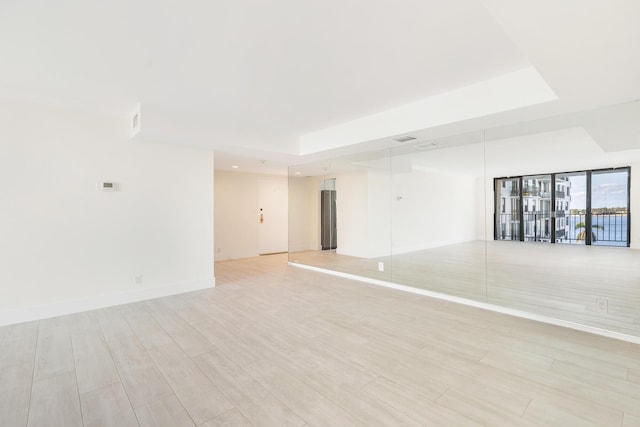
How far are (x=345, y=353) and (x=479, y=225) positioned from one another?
2877mm

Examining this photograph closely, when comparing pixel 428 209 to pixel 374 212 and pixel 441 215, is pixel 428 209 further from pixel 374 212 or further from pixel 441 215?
pixel 374 212

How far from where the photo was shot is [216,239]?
289 inches

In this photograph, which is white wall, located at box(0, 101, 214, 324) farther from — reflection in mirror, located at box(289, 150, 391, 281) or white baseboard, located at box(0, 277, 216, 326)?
reflection in mirror, located at box(289, 150, 391, 281)

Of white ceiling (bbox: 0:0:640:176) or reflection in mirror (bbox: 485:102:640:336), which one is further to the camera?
reflection in mirror (bbox: 485:102:640:336)

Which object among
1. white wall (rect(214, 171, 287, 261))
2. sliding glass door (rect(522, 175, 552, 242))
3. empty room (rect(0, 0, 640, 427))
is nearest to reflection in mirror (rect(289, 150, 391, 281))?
empty room (rect(0, 0, 640, 427))

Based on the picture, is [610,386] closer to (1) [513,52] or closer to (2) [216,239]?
(1) [513,52]

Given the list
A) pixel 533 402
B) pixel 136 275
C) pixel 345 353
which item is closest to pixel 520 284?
pixel 533 402

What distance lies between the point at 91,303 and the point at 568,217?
6.44m

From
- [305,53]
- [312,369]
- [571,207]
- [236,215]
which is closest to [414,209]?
[571,207]

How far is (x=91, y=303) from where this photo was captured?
3.75 metres

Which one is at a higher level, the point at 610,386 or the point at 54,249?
the point at 54,249

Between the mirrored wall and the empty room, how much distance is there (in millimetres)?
31

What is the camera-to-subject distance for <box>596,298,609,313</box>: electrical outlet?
3.09m

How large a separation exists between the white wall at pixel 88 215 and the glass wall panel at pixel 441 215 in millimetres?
3471
